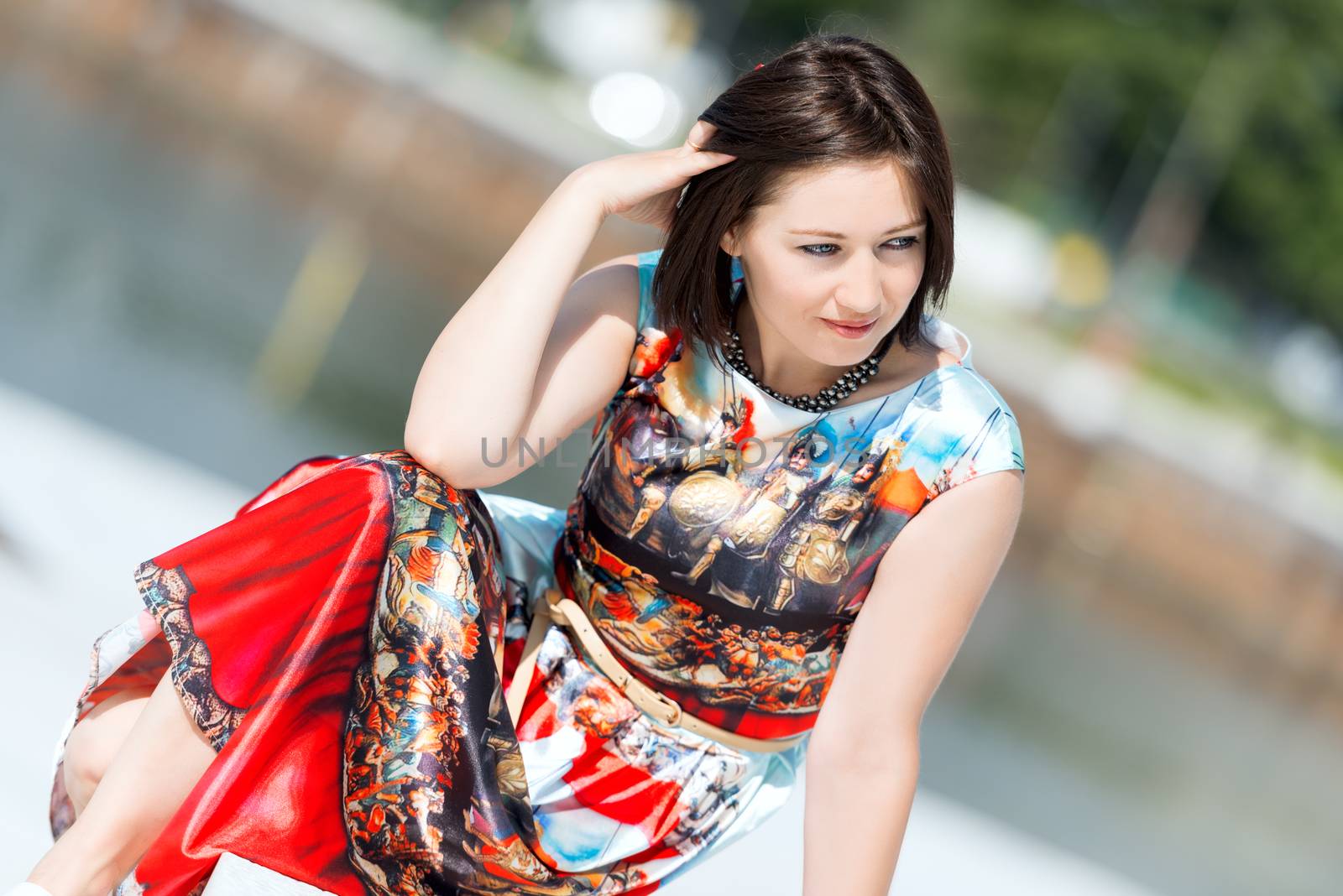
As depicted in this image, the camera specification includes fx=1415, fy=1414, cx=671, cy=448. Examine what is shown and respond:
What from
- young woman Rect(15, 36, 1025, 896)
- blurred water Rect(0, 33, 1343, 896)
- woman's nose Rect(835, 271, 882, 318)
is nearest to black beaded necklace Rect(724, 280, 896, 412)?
young woman Rect(15, 36, 1025, 896)

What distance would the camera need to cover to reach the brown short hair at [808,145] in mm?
1669

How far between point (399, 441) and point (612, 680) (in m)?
4.11

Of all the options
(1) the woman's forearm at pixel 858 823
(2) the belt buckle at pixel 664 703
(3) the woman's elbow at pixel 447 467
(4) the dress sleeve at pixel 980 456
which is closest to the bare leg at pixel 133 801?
(3) the woman's elbow at pixel 447 467

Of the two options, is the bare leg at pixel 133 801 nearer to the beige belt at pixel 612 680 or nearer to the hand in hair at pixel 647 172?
the beige belt at pixel 612 680

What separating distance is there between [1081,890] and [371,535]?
1.77 m

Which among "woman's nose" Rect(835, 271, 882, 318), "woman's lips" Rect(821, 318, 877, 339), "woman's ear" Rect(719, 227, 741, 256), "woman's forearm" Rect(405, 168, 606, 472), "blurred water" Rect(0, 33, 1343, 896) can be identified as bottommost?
"blurred water" Rect(0, 33, 1343, 896)

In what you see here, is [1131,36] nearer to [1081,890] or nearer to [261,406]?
[261,406]

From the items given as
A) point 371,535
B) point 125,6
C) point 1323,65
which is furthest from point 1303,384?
point 371,535

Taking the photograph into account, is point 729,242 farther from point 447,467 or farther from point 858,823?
point 858,823

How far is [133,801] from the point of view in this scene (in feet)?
5.09

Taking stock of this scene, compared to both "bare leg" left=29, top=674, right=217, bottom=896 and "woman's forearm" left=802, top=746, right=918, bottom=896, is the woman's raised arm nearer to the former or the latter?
"bare leg" left=29, top=674, right=217, bottom=896

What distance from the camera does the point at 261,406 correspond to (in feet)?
18.6

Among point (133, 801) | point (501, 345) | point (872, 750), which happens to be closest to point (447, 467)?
point (501, 345)

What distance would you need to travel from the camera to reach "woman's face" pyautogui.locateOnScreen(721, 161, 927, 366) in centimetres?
167
